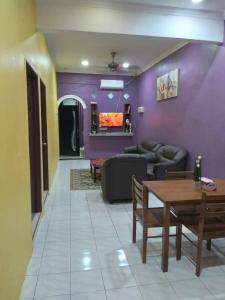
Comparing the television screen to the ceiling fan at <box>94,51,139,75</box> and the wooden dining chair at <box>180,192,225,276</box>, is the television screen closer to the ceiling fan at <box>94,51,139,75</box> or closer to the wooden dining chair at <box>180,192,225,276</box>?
the ceiling fan at <box>94,51,139,75</box>

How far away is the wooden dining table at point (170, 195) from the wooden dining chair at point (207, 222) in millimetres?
108

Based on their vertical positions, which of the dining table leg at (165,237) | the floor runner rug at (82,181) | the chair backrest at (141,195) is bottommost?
the floor runner rug at (82,181)

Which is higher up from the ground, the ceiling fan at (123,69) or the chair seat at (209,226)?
the ceiling fan at (123,69)

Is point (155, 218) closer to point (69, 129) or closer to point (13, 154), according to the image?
point (13, 154)

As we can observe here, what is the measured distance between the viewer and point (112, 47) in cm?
588

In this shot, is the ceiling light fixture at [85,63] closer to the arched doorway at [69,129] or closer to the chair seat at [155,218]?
the arched doorway at [69,129]

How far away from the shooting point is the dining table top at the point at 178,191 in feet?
7.23

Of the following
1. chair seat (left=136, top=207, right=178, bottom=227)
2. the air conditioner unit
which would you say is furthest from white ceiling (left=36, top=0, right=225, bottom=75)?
chair seat (left=136, top=207, right=178, bottom=227)

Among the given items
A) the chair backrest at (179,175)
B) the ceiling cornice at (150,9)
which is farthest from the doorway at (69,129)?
the chair backrest at (179,175)

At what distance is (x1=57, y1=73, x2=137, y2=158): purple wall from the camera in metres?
8.48

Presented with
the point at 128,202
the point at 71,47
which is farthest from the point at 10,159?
the point at 71,47

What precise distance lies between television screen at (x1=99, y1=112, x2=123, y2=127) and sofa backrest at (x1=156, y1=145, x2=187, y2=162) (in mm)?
3107

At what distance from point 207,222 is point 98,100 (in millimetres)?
6856

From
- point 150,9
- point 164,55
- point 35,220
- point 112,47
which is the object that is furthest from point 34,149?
point 164,55
